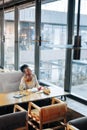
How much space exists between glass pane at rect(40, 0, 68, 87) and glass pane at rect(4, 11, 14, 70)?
6.07 feet

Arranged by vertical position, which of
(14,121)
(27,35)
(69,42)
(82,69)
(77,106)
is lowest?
(77,106)

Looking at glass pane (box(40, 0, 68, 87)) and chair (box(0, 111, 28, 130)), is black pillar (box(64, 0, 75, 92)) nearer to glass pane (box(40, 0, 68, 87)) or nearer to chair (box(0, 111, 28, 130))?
glass pane (box(40, 0, 68, 87))

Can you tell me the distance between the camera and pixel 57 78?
452cm

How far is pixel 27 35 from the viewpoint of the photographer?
559cm

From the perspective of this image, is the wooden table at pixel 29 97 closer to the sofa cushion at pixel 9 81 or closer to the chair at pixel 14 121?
the chair at pixel 14 121

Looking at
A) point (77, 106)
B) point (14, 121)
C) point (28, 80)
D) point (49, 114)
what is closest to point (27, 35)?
point (28, 80)

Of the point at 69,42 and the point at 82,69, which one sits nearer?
the point at 82,69

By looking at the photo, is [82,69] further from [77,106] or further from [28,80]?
[28,80]

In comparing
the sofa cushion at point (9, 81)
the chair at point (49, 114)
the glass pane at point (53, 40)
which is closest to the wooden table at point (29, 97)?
the chair at point (49, 114)

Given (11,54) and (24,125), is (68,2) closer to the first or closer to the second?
(24,125)

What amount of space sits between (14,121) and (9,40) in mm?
4336

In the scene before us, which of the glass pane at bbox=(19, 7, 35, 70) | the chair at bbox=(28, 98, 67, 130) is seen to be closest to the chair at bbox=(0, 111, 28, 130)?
the chair at bbox=(28, 98, 67, 130)

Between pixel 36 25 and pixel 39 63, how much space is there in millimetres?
887

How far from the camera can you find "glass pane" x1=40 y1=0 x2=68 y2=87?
4.16m
